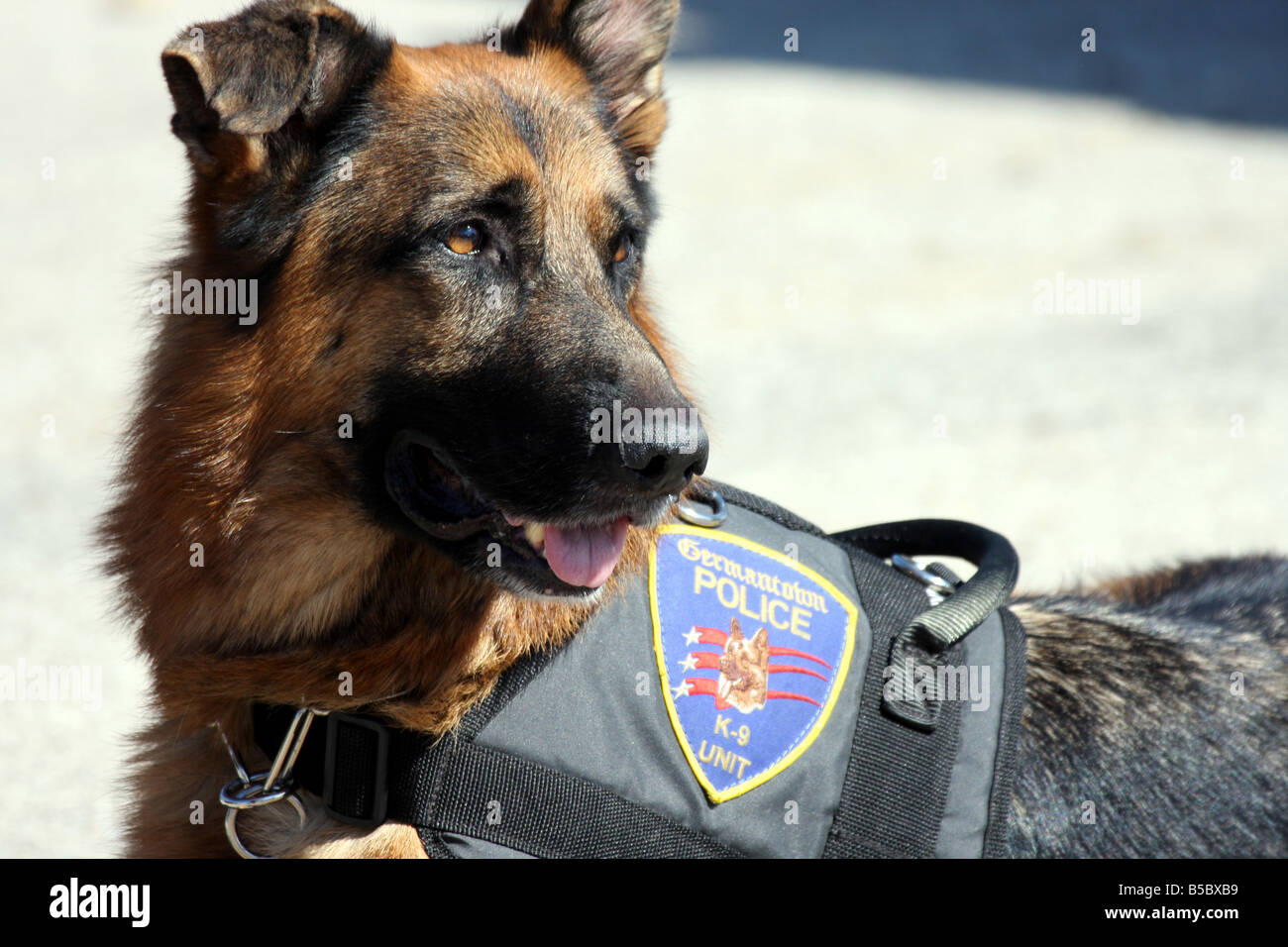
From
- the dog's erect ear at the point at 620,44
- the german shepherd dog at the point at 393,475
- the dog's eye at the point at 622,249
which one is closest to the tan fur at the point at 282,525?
the german shepherd dog at the point at 393,475

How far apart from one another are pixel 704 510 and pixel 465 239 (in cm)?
90

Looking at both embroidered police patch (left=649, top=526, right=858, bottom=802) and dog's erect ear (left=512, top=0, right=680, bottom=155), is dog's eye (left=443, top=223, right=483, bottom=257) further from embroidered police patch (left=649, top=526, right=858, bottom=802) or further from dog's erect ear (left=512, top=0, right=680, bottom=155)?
embroidered police patch (left=649, top=526, right=858, bottom=802)

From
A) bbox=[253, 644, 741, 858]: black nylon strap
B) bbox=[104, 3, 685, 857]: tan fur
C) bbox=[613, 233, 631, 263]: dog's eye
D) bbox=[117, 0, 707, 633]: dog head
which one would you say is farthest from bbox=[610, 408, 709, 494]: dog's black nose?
bbox=[613, 233, 631, 263]: dog's eye

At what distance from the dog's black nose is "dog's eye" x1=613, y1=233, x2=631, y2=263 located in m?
0.68

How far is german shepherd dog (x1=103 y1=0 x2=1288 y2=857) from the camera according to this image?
2.63 m

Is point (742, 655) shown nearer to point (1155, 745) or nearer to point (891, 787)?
point (891, 787)

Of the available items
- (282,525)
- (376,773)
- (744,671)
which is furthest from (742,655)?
(282,525)

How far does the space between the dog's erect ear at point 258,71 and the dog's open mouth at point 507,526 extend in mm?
754

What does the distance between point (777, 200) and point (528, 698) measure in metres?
8.79

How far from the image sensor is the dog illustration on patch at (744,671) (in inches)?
105

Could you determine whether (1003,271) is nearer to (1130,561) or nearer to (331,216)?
(1130,561)

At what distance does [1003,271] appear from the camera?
934cm

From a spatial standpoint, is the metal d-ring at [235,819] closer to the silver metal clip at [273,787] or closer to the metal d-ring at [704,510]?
the silver metal clip at [273,787]
